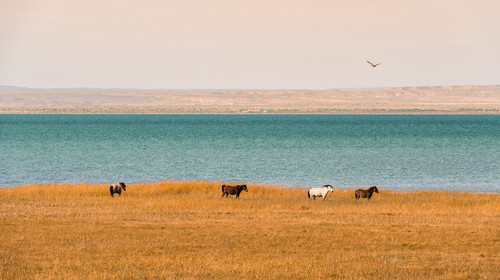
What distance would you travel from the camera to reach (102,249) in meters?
20.8

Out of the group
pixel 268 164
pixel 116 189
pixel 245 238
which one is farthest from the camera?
pixel 268 164

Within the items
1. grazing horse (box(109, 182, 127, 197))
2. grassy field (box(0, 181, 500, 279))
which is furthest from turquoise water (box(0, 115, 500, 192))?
grassy field (box(0, 181, 500, 279))

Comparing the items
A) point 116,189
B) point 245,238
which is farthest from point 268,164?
point 245,238

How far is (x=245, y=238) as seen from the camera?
75.2 ft

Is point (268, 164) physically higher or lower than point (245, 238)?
lower

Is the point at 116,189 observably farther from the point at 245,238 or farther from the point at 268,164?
the point at 268,164

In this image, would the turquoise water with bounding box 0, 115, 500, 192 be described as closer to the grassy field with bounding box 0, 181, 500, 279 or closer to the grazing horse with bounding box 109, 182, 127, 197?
the grazing horse with bounding box 109, 182, 127, 197

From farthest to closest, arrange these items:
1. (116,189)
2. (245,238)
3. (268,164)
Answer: (268,164) → (116,189) → (245,238)

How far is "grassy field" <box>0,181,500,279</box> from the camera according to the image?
1808 cm

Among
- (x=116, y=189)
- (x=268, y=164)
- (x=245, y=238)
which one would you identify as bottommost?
(x=268, y=164)

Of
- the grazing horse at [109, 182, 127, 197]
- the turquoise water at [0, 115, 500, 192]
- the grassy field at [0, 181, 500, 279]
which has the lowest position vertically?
the turquoise water at [0, 115, 500, 192]

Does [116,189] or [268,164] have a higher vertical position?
[116,189]

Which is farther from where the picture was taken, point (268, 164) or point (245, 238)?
point (268, 164)

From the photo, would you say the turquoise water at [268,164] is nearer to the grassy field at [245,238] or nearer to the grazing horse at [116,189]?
the grazing horse at [116,189]
